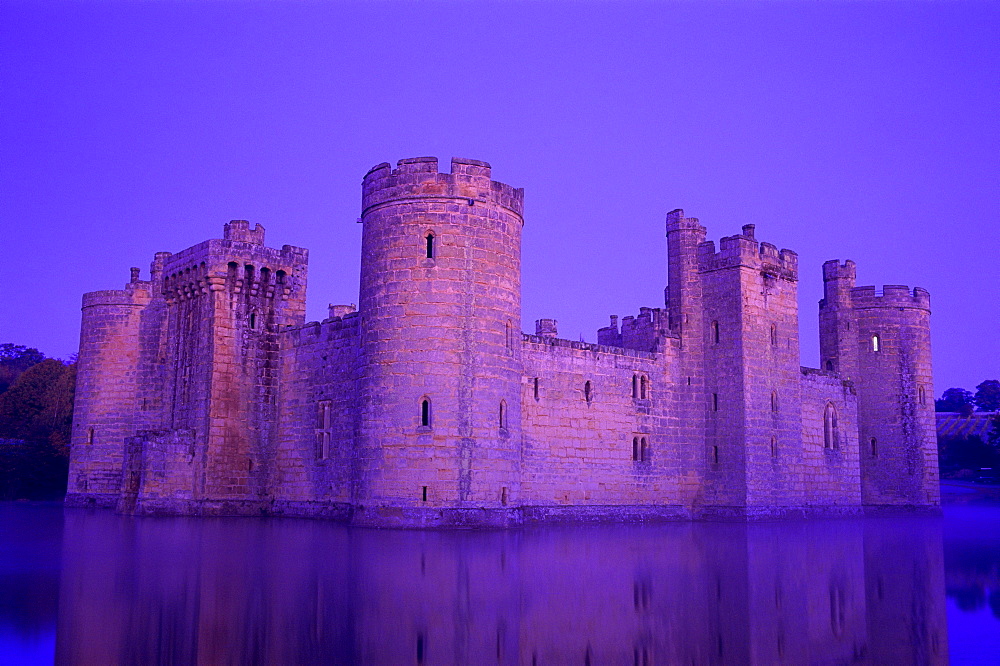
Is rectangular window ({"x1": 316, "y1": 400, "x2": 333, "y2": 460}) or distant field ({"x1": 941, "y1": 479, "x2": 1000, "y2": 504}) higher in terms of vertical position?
rectangular window ({"x1": 316, "y1": 400, "x2": 333, "y2": 460})


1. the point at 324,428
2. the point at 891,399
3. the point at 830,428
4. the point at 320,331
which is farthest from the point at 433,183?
the point at 891,399

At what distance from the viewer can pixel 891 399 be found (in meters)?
45.3

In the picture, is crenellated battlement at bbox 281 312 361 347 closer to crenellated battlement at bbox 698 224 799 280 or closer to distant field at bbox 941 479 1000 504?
crenellated battlement at bbox 698 224 799 280

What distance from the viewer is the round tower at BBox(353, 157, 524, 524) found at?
82.5 feet

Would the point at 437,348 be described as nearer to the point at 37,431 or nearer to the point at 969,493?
the point at 37,431

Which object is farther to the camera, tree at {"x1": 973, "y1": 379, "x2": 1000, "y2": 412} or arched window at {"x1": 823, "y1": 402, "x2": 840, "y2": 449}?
tree at {"x1": 973, "y1": 379, "x2": 1000, "y2": 412}

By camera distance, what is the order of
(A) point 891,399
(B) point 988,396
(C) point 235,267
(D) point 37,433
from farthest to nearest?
(B) point 988,396, (D) point 37,433, (A) point 891,399, (C) point 235,267

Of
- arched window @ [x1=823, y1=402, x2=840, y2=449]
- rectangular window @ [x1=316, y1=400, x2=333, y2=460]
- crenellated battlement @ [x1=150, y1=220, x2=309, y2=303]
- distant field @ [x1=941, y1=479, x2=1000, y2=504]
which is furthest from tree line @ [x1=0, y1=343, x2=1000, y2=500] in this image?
distant field @ [x1=941, y1=479, x2=1000, y2=504]

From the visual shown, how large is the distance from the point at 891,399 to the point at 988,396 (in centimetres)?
13353

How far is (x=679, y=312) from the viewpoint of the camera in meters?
37.0

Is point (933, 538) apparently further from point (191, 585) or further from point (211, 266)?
point (211, 266)

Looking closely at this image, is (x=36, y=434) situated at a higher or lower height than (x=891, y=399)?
lower

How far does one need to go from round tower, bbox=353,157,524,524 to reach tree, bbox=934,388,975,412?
491 ft

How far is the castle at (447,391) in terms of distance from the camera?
25.8 metres
